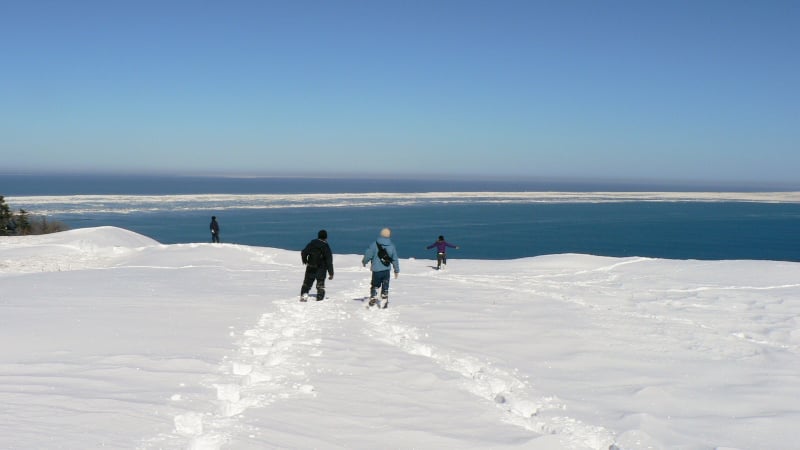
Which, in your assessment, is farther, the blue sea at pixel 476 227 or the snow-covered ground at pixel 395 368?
the blue sea at pixel 476 227

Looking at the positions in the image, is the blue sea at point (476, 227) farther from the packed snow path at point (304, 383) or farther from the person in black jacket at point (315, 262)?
the packed snow path at point (304, 383)

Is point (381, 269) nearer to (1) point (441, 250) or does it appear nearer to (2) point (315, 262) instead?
(2) point (315, 262)

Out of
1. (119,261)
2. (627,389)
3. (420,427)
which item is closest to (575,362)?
(627,389)

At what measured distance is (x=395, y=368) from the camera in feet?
24.4

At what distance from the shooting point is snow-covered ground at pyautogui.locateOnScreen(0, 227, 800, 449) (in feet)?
16.9

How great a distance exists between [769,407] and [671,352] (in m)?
2.33

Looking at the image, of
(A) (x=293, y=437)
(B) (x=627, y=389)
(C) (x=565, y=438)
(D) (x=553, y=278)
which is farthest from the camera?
(D) (x=553, y=278)

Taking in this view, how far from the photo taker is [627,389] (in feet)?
23.1

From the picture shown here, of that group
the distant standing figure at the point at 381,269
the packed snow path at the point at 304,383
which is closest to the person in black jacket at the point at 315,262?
the distant standing figure at the point at 381,269

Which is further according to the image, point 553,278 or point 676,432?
point 553,278

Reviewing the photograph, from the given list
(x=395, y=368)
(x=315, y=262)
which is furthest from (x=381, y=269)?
(x=395, y=368)

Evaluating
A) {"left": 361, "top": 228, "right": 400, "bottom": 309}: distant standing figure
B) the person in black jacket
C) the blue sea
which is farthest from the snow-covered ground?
the blue sea

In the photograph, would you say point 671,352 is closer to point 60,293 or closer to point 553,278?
point 553,278

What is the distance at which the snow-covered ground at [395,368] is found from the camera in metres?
5.16
